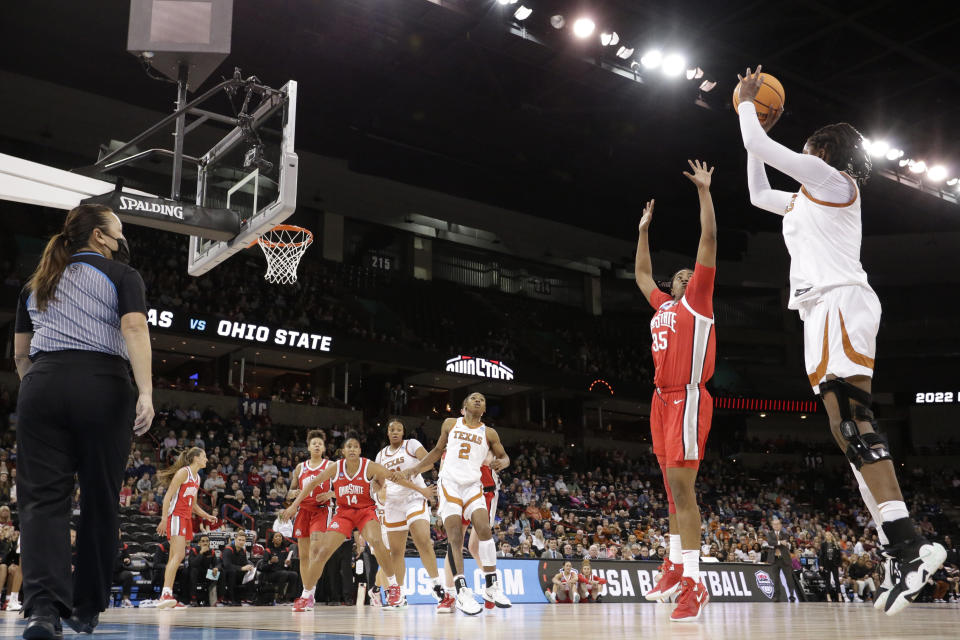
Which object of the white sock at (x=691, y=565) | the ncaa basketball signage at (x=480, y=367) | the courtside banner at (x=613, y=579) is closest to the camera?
the white sock at (x=691, y=565)

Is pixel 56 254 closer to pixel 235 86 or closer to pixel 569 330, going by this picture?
pixel 235 86

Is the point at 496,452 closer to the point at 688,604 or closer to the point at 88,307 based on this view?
the point at 688,604

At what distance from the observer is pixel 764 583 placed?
57.1ft

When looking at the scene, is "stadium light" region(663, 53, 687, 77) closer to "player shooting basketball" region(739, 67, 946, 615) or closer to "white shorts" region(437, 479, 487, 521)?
"white shorts" region(437, 479, 487, 521)

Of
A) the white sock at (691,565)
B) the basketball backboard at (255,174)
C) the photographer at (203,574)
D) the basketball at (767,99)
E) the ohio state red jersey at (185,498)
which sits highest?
the basketball backboard at (255,174)

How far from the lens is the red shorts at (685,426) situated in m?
5.87

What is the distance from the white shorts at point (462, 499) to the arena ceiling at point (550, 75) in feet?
37.1

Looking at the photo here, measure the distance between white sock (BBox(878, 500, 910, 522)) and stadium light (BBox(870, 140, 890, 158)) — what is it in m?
19.9

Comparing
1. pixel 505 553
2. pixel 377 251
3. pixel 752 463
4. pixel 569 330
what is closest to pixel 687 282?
pixel 505 553

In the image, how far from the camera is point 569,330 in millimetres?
36875

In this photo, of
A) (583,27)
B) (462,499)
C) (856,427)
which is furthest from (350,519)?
(583,27)

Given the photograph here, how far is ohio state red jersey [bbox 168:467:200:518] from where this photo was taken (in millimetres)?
10383

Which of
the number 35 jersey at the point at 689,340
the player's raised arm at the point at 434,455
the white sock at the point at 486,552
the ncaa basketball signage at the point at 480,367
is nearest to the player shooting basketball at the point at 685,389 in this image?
the number 35 jersey at the point at 689,340

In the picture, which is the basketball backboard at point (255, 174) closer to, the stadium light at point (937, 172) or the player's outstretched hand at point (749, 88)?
the player's outstretched hand at point (749, 88)
